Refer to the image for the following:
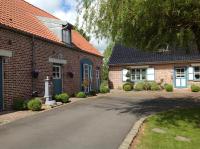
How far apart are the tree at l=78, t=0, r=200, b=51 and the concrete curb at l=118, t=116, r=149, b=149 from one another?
3.24 metres

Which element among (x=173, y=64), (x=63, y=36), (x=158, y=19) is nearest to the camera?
(x=158, y=19)

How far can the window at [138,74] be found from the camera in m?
33.8

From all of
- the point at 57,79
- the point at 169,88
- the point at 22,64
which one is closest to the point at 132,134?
the point at 22,64

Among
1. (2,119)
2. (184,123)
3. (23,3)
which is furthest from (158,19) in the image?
(23,3)

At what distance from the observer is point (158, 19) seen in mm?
12258

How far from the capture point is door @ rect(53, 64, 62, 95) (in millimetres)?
21312

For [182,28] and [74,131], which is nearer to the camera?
[74,131]

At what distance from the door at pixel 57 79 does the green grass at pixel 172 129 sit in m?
8.12

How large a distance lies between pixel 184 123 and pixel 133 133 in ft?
11.2

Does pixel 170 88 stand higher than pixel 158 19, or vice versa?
pixel 158 19

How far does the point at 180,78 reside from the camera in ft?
105

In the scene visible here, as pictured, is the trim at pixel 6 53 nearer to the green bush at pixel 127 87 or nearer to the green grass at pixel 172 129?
the green grass at pixel 172 129

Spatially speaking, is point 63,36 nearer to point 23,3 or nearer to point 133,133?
point 23,3

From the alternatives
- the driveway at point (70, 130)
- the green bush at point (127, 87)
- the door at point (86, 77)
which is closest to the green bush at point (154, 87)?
the green bush at point (127, 87)
